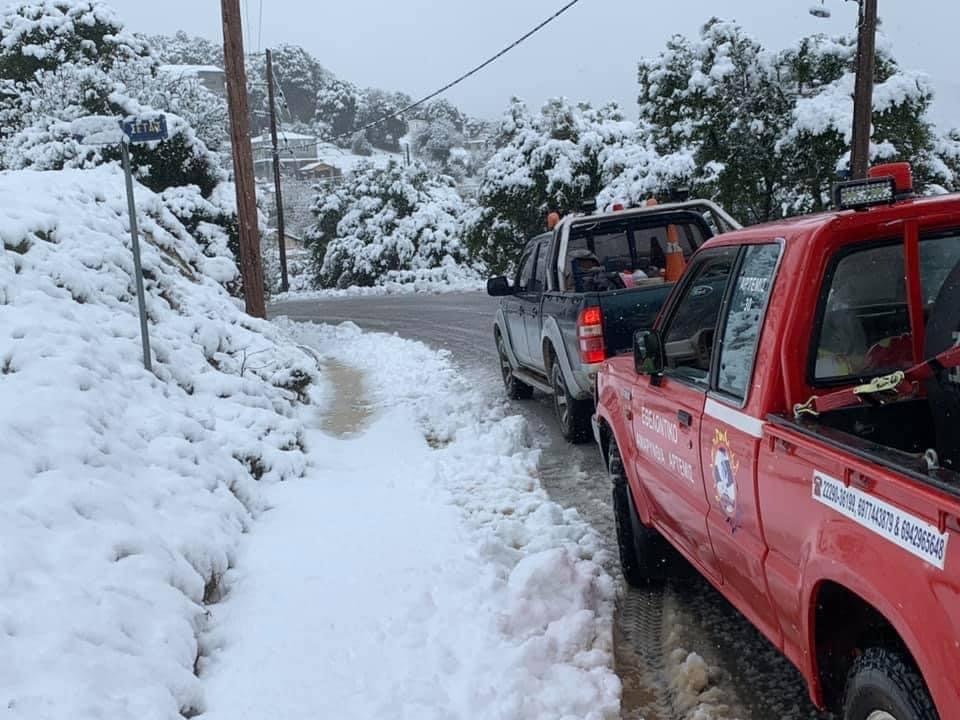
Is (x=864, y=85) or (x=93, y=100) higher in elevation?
(x=93, y=100)

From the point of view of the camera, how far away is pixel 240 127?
40.8 ft

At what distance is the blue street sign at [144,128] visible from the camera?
645 cm

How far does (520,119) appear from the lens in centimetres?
3011

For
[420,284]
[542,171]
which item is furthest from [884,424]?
[420,284]

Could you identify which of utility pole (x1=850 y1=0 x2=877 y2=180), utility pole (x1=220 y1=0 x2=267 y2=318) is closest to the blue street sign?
utility pole (x1=220 y1=0 x2=267 y2=318)

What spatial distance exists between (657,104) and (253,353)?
13.1 metres

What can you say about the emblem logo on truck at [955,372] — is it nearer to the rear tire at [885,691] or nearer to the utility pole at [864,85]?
the rear tire at [885,691]

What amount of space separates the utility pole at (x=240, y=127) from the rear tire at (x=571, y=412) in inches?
232

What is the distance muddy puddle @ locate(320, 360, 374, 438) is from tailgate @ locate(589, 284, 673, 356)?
130 inches

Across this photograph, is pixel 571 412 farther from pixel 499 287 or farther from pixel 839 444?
pixel 839 444

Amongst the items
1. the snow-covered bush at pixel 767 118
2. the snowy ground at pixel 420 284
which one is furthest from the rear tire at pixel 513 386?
the snowy ground at pixel 420 284

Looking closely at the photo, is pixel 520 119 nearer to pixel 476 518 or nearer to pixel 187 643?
pixel 476 518

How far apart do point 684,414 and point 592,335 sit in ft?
11.1

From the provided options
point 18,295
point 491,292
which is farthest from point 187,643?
point 491,292
